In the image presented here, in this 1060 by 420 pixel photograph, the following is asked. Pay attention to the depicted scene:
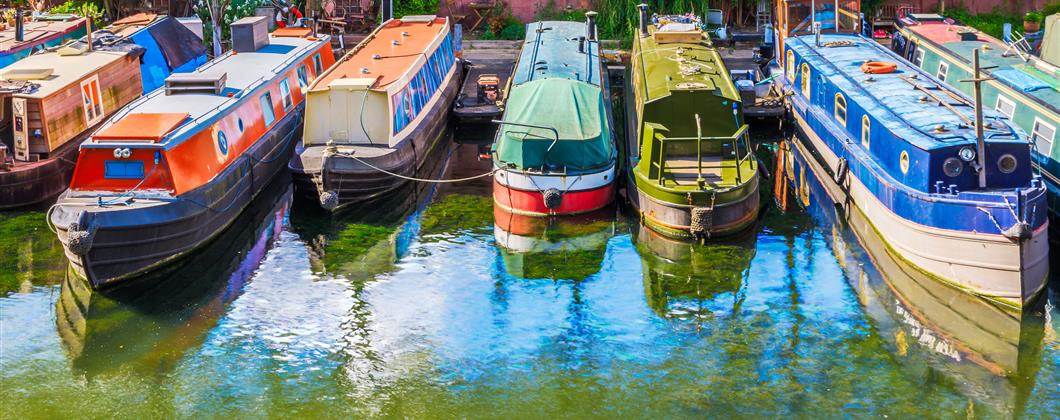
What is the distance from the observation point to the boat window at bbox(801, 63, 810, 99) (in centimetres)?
2736

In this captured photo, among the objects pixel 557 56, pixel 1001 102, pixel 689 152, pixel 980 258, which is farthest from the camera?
pixel 557 56

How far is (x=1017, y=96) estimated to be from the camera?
22172mm

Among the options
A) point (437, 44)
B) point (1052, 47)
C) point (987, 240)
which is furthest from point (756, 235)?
point (437, 44)

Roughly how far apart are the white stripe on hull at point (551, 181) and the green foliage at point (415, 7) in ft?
53.9

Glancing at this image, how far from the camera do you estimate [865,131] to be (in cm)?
2222

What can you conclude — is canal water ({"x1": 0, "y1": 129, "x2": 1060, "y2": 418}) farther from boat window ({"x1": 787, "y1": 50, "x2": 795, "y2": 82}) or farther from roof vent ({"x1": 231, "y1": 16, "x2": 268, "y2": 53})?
boat window ({"x1": 787, "y1": 50, "x2": 795, "y2": 82})

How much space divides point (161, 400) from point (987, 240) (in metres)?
12.6

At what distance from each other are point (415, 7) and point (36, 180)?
1675 centimetres

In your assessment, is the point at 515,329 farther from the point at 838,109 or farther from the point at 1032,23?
the point at 1032,23

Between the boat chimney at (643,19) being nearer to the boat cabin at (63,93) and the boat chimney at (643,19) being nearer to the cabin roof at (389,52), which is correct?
the cabin roof at (389,52)

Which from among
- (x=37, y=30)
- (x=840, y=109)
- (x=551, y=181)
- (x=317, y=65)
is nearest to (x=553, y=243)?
(x=551, y=181)

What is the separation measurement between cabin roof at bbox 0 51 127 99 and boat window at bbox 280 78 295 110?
4100 millimetres

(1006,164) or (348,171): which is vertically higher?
(1006,164)

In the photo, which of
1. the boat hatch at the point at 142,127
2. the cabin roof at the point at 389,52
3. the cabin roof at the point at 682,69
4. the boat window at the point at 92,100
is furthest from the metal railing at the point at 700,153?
the boat window at the point at 92,100
